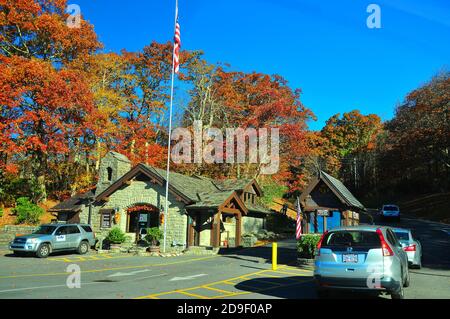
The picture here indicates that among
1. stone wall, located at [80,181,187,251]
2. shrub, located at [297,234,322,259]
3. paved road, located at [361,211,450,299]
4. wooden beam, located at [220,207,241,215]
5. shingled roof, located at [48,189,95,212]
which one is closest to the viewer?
paved road, located at [361,211,450,299]

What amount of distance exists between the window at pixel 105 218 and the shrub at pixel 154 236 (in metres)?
4.09

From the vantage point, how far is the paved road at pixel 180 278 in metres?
10.5

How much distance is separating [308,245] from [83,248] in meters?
13.4

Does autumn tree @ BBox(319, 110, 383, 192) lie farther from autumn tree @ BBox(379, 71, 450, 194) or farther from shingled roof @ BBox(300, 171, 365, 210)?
shingled roof @ BBox(300, 171, 365, 210)

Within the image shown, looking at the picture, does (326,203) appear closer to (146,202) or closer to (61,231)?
(146,202)

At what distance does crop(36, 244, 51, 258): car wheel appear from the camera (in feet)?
66.8

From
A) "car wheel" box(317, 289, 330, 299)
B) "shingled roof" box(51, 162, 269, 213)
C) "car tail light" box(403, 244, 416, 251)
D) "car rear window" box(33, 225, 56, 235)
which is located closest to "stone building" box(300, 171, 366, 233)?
"shingled roof" box(51, 162, 269, 213)

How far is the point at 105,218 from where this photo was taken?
28.2 m

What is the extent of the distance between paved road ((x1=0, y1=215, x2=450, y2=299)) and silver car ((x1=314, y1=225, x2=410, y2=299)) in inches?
70.2

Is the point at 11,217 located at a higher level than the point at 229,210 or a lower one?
lower

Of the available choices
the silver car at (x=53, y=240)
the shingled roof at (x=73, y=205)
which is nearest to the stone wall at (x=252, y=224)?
the shingled roof at (x=73, y=205)

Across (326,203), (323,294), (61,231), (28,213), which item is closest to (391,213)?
(326,203)
